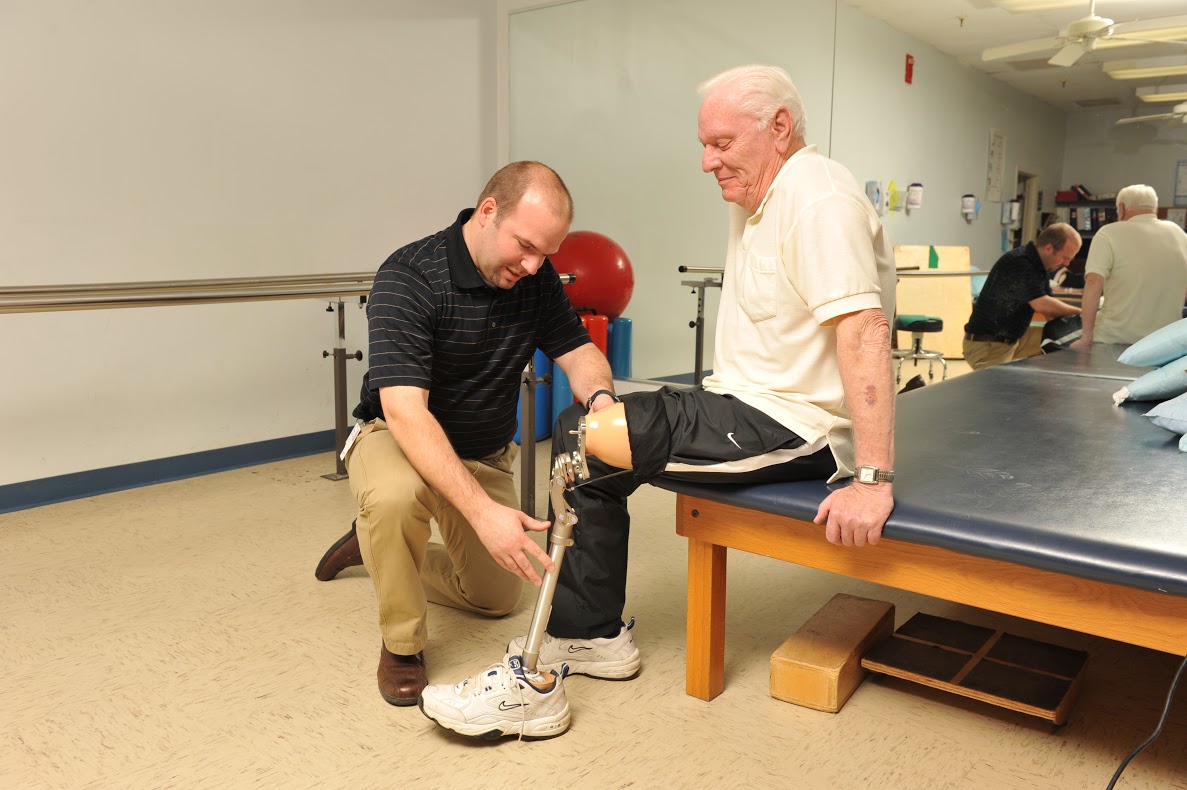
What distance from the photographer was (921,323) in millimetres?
4082

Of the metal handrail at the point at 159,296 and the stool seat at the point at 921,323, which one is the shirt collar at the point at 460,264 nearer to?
the metal handrail at the point at 159,296

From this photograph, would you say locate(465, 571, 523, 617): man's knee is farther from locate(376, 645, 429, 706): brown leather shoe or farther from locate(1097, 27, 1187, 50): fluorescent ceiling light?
locate(1097, 27, 1187, 50): fluorescent ceiling light

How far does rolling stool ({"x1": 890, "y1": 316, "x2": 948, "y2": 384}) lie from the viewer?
3.96 m

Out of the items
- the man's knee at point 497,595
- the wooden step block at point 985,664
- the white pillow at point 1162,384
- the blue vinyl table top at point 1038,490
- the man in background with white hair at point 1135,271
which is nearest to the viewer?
the blue vinyl table top at point 1038,490

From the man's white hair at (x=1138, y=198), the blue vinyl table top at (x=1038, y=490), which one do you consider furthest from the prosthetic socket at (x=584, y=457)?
the man's white hair at (x=1138, y=198)

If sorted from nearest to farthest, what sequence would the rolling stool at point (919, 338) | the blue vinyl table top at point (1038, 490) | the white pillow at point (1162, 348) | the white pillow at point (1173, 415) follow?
the blue vinyl table top at point (1038, 490) < the white pillow at point (1173, 415) < the white pillow at point (1162, 348) < the rolling stool at point (919, 338)

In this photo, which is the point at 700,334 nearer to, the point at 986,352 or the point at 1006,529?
the point at 986,352

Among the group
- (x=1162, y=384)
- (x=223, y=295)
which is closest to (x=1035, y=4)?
(x=1162, y=384)

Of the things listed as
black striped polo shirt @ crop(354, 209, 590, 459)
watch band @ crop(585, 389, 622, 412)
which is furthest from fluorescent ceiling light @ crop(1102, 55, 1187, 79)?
watch band @ crop(585, 389, 622, 412)

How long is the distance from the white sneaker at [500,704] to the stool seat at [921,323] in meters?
2.86

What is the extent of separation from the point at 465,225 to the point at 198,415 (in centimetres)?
A: 226

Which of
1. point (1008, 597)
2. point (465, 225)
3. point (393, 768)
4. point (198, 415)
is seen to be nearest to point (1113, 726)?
point (1008, 597)

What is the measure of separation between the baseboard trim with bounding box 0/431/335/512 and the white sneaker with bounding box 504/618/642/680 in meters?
2.10

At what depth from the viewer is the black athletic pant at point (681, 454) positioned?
169 cm
